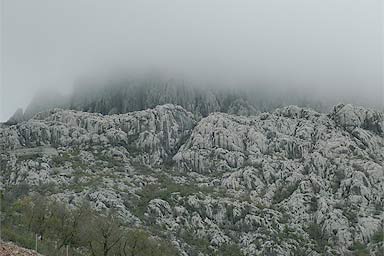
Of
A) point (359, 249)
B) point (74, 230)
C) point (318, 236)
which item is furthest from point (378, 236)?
point (74, 230)

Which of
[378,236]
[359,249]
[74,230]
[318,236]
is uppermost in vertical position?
[74,230]

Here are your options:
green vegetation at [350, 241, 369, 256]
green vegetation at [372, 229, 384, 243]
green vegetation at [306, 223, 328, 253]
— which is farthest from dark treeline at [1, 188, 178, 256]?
green vegetation at [372, 229, 384, 243]

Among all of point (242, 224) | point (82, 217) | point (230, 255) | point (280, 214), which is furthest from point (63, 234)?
point (280, 214)

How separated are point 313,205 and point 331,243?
2714 cm

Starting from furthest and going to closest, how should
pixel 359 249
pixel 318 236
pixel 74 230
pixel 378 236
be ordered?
pixel 318 236
pixel 378 236
pixel 359 249
pixel 74 230

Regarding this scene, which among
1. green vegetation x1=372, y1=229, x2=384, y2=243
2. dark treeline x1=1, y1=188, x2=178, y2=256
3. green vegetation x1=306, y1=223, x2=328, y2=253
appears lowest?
green vegetation x1=306, y1=223, x2=328, y2=253

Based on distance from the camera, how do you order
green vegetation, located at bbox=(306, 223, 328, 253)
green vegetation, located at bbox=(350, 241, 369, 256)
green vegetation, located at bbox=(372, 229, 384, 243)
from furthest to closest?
1. green vegetation, located at bbox=(306, 223, 328, 253)
2. green vegetation, located at bbox=(372, 229, 384, 243)
3. green vegetation, located at bbox=(350, 241, 369, 256)

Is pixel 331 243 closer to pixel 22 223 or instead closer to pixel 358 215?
pixel 358 215

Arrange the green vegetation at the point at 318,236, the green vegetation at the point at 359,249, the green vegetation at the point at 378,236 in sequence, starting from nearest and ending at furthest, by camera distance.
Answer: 1. the green vegetation at the point at 359,249
2. the green vegetation at the point at 378,236
3. the green vegetation at the point at 318,236

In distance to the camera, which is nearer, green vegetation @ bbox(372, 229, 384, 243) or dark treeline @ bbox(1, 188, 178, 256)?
dark treeline @ bbox(1, 188, 178, 256)

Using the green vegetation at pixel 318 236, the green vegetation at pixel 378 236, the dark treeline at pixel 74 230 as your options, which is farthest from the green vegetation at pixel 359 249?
the dark treeline at pixel 74 230

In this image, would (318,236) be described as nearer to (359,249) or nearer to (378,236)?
(359,249)

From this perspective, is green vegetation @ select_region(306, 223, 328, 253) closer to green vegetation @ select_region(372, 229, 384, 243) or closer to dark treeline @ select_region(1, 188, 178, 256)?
green vegetation @ select_region(372, 229, 384, 243)

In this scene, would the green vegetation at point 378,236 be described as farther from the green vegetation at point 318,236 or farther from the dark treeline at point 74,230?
the dark treeline at point 74,230
